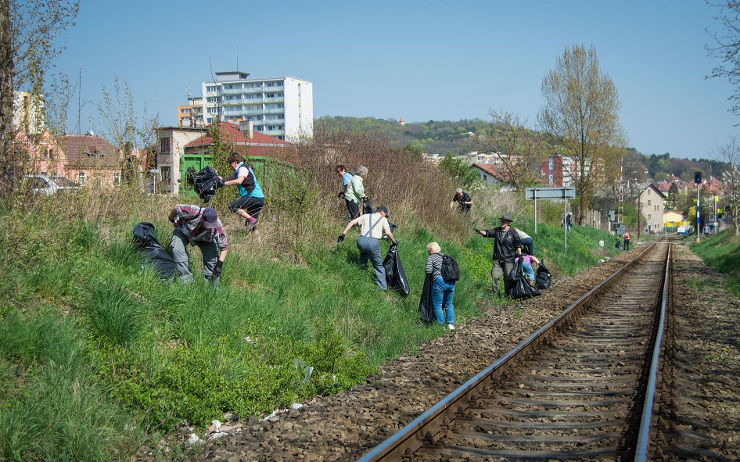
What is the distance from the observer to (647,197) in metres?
156

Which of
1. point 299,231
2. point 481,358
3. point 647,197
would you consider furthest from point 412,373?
point 647,197

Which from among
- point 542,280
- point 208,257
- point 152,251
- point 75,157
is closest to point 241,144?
Answer: point 75,157

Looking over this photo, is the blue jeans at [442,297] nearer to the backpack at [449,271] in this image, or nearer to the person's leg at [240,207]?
the backpack at [449,271]

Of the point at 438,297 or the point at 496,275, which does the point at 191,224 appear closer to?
the point at 438,297

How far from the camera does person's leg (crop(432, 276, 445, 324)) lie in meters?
11.2

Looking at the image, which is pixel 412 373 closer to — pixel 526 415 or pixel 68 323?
pixel 526 415

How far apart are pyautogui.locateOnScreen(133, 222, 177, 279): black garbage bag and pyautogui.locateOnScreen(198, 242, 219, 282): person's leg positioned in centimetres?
49

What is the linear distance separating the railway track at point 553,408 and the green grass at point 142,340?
5.49 feet

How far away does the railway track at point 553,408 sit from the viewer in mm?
5176

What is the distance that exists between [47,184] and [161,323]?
10.4 ft

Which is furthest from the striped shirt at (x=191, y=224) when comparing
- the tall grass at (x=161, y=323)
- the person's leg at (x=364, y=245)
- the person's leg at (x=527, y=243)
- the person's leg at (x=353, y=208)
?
the person's leg at (x=527, y=243)

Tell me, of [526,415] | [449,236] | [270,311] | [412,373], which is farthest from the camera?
[449,236]

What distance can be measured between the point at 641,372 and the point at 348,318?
13.3ft

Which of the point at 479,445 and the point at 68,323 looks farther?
the point at 68,323
